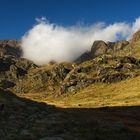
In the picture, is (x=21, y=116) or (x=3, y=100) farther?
(x=3, y=100)

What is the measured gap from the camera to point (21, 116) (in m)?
40.6

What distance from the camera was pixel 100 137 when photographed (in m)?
34.3

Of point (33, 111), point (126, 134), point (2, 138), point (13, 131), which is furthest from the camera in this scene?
point (33, 111)

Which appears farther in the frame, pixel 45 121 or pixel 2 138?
pixel 45 121

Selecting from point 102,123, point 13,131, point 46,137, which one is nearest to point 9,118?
point 13,131

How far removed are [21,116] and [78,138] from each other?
31.6 feet

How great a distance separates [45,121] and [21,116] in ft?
10.2

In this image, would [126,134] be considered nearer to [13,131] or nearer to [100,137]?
[100,137]

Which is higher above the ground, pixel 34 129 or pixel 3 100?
pixel 3 100

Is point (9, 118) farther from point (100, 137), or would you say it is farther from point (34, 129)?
point (100, 137)

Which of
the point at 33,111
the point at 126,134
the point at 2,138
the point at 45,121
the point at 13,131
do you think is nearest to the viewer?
the point at 2,138

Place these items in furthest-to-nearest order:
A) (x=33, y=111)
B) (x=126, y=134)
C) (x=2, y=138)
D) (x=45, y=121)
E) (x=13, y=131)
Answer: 1. (x=33, y=111)
2. (x=45, y=121)
3. (x=126, y=134)
4. (x=13, y=131)
5. (x=2, y=138)

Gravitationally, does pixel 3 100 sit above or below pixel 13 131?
above

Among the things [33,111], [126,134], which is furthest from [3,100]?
[126,134]
